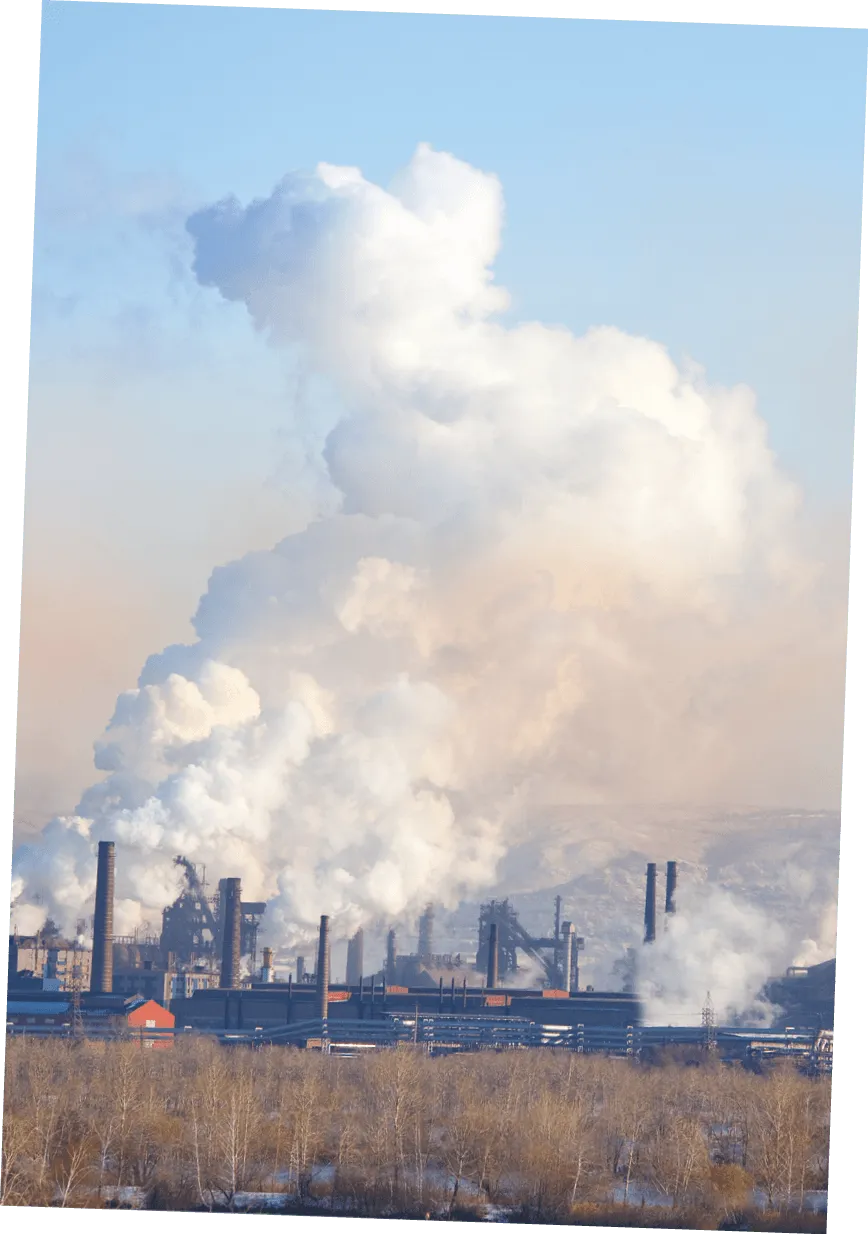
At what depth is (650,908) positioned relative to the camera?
157 feet

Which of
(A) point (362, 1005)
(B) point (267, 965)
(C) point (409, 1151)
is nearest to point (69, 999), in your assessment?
(B) point (267, 965)

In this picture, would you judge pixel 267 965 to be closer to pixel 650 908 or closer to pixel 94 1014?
pixel 94 1014

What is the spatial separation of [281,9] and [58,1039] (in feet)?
79.5

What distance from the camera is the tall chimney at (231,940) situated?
1751 inches

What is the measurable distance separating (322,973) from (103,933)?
18.0ft

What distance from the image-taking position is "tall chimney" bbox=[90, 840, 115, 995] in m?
42.3

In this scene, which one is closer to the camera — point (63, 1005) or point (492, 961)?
point (63, 1005)

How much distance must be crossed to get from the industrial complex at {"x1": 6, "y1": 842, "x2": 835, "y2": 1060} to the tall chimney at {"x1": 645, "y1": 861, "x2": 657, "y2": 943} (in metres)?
0.04

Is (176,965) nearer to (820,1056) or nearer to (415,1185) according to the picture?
(820,1056)

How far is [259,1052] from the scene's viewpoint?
38.2m

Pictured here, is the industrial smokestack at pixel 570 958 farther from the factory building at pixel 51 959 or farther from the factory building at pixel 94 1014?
the factory building at pixel 51 959

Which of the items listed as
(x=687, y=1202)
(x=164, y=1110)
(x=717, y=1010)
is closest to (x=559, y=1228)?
(x=687, y=1202)

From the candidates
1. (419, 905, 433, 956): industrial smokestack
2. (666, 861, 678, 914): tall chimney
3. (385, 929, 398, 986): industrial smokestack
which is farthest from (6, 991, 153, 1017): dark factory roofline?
(666, 861, 678, 914): tall chimney

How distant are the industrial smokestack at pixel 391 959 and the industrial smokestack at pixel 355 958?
0.88m
